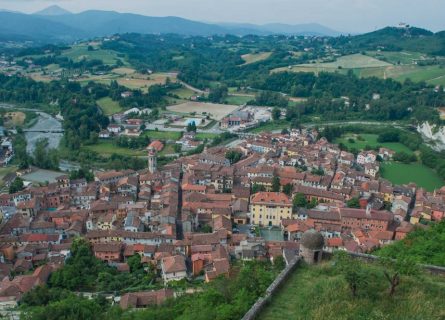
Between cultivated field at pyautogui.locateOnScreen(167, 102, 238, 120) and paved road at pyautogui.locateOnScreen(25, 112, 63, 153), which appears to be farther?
cultivated field at pyautogui.locateOnScreen(167, 102, 238, 120)

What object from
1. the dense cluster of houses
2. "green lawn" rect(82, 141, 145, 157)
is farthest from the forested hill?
"green lawn" rect(82, 141, 145, 157)

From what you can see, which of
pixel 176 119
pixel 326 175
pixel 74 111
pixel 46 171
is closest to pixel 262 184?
pixel 326 175

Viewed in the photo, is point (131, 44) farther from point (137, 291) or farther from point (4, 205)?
point (137, 291)

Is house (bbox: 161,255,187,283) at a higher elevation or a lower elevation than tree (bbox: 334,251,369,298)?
lower

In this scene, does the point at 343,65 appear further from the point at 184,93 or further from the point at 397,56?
the point at 184,93

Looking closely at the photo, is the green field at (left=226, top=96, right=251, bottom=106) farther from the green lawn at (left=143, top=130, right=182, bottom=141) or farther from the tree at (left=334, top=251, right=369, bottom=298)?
the tree at (left=334, top=251, right=369, bottom=298)

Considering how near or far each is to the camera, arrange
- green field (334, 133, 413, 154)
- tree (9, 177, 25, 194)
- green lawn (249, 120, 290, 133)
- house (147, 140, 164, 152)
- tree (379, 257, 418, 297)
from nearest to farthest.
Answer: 1. tree (379, 257, 418, 297)
2. tree (9, 177, 25, 194)
3. house (147, 140, 164, 152)
4. green field (334, 133, 413, 154)
5. green lawn (249, 120, 290, 133)

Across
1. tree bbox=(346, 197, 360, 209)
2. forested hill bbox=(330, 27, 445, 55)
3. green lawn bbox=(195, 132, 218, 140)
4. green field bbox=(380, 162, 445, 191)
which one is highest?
forested hill bbox=(330, 27, 445, 55)

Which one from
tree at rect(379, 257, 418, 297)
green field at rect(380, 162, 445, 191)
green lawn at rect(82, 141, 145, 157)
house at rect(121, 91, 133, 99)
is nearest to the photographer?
tree at rect(379, 257, 418, 297)
